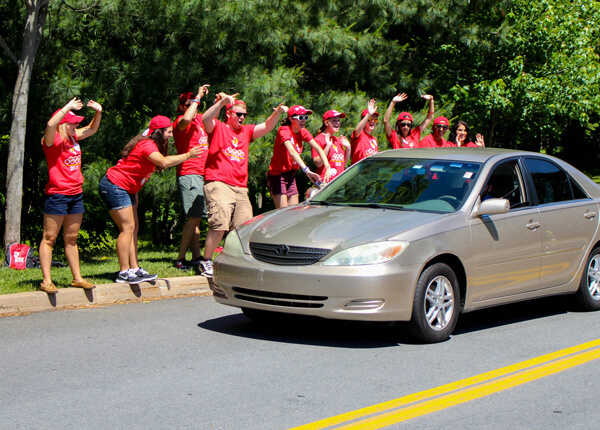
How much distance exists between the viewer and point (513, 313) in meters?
7.96

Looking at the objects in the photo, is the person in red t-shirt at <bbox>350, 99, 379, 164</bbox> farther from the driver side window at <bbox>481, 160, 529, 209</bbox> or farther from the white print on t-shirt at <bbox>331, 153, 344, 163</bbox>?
the driver side window at <bbox>481, 160, 529, 209</bbox>

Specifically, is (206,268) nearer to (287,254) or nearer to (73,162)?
(73,162)

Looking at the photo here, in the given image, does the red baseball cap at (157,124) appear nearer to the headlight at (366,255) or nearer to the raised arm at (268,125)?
the raised arm at (268,125)

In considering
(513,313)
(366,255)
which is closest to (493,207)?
(366,255)

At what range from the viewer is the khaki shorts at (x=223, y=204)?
891cm

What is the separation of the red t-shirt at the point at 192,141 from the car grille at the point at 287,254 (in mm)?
3247

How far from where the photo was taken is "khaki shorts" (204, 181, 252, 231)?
8.91 m

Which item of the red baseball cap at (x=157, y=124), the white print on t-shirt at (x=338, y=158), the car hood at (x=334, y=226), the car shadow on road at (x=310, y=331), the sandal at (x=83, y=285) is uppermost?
the red baseball cap at (x=157, y=124)

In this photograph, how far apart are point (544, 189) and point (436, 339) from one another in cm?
219

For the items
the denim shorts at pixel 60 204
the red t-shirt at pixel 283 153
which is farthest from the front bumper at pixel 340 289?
the red t-shirt at pixel 283 153

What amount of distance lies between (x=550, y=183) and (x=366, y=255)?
2.73m

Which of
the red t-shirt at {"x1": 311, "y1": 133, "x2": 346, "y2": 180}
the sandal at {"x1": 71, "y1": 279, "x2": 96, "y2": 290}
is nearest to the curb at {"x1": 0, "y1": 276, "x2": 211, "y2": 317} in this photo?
the sandal at {"x1": 71, "y1": 279, "x2": 96, "y2": 290}

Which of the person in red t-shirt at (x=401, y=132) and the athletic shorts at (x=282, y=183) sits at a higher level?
the person in red t-shirt at (x=401, y=132)

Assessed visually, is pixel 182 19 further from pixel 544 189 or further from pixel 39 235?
pixel 544 189
